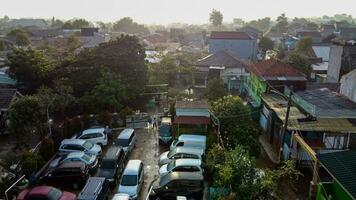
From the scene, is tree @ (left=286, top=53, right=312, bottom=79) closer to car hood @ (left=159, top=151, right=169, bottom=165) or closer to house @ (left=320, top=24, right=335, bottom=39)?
car hood @ (left=159, top=151, right=169, bottom=165)

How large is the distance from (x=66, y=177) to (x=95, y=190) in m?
3.11

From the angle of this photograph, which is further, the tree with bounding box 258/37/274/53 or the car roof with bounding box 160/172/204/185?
the tree with bounding box 258/37/274/53

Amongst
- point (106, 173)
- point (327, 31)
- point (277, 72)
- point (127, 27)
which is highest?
point (327, 31)

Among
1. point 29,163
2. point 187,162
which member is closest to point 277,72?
point 187,162

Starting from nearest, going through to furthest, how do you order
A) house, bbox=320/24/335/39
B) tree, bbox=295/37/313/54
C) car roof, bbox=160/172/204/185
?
car roof, bbox=160/172/204/185
tree, bbox=295/37/313/54
house, bbox=320/24/335/39

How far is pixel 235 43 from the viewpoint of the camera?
5641cm

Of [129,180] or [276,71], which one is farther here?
[276,71]

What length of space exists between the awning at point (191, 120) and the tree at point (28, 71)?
13.4 meters

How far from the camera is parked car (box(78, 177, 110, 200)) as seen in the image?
1478 cm

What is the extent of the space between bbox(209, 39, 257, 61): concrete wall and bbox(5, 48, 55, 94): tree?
32984mm

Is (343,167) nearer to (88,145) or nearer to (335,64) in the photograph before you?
(88,145)

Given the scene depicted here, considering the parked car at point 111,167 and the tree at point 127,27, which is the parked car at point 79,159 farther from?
the tree at point 127,27

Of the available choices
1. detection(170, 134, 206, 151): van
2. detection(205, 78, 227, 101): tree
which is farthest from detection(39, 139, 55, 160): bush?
detection(205, 78, 227, 101): tree

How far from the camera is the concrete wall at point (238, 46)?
56281 millimetres
